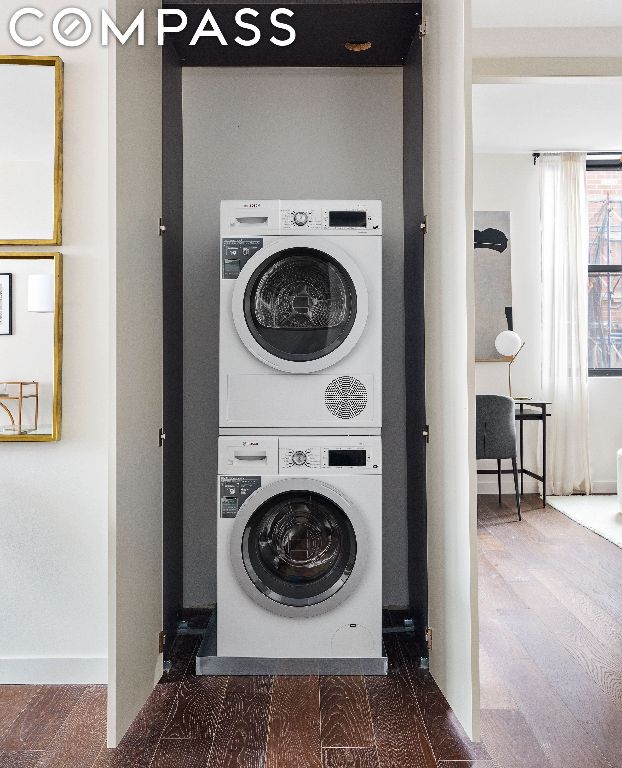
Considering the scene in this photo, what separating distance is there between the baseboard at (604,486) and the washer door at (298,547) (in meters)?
3.96

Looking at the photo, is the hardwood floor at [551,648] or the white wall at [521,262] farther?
the white wall at [521,262]

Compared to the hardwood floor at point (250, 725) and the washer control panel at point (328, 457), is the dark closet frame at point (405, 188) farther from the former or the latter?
the hardwood floor at point (250, 725)

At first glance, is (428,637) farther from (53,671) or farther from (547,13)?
(547,13)

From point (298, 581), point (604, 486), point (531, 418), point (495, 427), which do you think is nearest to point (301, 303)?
point (298, 581)

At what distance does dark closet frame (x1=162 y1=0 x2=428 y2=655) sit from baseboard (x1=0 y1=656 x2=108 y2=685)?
0.85ft

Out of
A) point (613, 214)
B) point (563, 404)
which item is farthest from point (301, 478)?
point (613, 214)

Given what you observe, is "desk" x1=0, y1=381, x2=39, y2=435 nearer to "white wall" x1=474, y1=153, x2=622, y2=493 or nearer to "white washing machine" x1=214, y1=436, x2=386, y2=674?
"white washing machine" x1=214, y1=436, x2=386, y2=674

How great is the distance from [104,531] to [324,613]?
0.84m

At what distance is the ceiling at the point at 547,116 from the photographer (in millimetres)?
4484

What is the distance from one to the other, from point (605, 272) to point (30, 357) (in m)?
5.06

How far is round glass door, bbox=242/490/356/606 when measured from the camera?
2.54m

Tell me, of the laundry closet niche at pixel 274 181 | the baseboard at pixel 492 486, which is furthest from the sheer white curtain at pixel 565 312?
the laundry closet niche at pixel 274 181

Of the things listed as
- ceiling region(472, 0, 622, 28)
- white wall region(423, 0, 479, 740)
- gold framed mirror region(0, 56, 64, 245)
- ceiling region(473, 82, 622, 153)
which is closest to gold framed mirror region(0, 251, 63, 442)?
gold framed mirror region(0, 56, 64, 245)

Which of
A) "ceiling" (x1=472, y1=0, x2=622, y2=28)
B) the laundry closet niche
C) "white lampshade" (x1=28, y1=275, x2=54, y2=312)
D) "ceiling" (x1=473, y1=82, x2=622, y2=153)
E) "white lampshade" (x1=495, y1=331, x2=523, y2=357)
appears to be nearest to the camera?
"white lampshade" (x1=28, y1=275, x2=54, y2=312)
